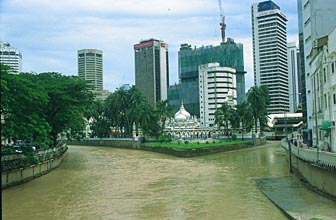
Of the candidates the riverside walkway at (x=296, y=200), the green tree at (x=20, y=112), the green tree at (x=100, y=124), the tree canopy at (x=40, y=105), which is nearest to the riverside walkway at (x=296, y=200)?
the riverside walkway at (x=296, y=200)

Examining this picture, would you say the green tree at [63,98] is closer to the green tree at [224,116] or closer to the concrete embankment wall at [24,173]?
the concrete embankment wall at [24,173]

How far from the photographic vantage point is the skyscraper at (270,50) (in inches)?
6619

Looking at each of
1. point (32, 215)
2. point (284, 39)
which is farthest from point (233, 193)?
point (284, 39)

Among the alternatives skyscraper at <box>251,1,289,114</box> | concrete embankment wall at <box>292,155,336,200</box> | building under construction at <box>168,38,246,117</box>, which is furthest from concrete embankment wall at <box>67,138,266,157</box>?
skyscraper at <box>251,1,289,114</box>

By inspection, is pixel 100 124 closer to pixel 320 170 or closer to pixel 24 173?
pixel 24 173

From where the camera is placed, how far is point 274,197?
2425 centimetres

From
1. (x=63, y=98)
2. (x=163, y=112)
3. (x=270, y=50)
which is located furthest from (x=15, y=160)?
(x=270, y=50)

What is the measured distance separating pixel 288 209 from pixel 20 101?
1973 centimetres

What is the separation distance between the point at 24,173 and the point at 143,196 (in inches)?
474

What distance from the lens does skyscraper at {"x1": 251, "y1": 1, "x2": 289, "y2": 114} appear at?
168m

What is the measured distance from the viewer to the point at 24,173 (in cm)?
3309

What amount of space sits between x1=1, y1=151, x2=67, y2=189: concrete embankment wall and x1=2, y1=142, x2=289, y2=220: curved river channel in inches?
26.5

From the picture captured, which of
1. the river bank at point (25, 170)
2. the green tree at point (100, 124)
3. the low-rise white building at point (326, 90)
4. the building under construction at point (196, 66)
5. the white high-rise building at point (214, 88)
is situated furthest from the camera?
the building under construction at point (196, 66)

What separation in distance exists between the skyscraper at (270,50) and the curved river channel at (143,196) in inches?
5171
